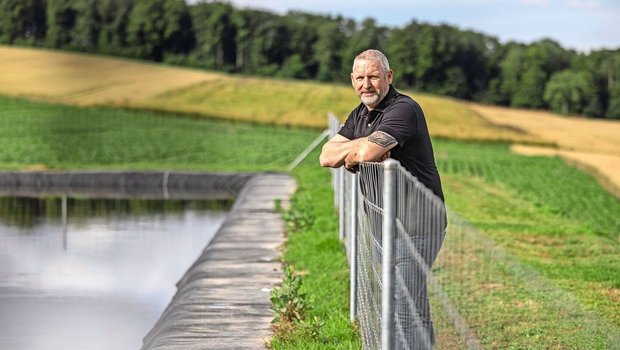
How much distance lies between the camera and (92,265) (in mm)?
18594

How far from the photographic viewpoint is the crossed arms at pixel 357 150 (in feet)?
21.3

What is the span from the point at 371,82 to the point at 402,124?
0.39 metres

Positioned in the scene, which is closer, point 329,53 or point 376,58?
point 376,58

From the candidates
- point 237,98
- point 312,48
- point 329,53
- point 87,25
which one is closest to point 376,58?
point 237,98

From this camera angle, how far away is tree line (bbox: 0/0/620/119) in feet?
337

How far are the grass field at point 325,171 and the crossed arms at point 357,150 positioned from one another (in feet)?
2.13

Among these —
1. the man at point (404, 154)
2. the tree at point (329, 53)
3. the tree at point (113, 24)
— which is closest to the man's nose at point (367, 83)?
the man at point (404, 154)

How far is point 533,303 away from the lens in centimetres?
Answer: 1122

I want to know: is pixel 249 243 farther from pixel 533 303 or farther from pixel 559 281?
pixel 533 303

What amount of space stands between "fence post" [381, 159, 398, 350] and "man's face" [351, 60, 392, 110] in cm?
88

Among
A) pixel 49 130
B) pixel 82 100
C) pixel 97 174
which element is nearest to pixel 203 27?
pixel 82 100

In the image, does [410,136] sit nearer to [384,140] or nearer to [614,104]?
[384,140]

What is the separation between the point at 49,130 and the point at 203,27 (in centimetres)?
6496

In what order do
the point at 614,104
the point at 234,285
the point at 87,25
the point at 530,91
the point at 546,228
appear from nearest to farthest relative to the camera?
the point at 234,285, the point at 546,228, the point at 614,104, the point at 530,91, the point at 87,25
